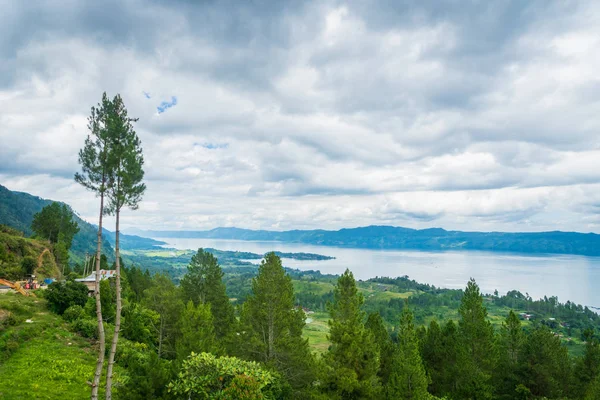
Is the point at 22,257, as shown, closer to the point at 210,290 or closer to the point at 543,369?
the point at 210,290

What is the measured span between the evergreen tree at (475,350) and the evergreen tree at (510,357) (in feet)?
→ 3.60

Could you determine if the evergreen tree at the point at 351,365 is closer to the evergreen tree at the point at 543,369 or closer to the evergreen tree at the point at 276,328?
the evergreen tree at the point at 276,328

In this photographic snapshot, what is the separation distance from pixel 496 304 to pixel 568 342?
51.1 metres

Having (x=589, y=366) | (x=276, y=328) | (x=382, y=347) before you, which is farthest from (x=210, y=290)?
(x=589, y=366)

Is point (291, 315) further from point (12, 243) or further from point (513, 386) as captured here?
point (12, 243)

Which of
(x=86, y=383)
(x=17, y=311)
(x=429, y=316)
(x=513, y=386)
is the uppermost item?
(x=17, y=311)

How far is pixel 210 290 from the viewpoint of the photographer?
4141 centimetres

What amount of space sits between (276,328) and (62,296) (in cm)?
2090

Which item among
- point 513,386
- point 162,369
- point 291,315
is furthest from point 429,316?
point 162,369

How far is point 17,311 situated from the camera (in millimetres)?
26688

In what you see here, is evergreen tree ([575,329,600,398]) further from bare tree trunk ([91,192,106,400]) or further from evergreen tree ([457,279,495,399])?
bare tree trunk ([91,192,106,400])

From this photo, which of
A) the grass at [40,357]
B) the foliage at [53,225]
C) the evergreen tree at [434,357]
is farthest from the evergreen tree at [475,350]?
the foliage at [53,225]

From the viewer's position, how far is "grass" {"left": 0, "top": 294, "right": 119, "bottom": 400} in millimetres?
17594

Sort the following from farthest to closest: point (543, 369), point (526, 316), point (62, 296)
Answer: point (526, 316), point (62, 296), point (543, 369)
